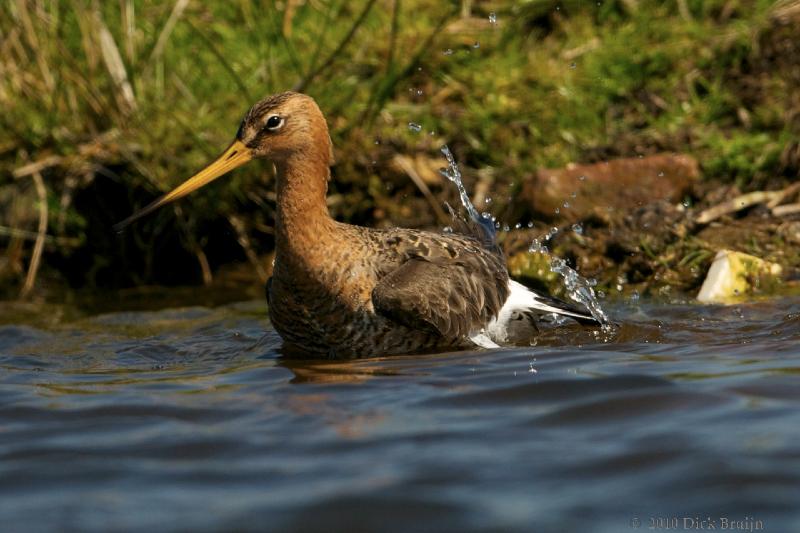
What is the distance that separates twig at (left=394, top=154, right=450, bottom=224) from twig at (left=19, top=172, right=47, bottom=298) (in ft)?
7.14

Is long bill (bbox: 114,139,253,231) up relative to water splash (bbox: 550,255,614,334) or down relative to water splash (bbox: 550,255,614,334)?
up

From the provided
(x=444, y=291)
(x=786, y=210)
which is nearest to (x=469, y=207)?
(x=444, y=291)

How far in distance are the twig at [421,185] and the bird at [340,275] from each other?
160 cm

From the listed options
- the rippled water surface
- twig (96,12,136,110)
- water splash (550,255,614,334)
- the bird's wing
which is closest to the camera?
the rippled water surface

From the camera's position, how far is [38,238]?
7668 mm

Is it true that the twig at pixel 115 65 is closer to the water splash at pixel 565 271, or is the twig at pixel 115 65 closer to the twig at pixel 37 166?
the twig at pixel 37 166

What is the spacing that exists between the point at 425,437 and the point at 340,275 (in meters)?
1.56

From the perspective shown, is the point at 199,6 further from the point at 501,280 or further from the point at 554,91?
the point at 501,280

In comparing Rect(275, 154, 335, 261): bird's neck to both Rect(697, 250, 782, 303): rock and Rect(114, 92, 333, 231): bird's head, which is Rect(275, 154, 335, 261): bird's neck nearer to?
Rect(114, 92, 333, 231): bird's head

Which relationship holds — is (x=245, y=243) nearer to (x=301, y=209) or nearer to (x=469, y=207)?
(x=469, y=207)

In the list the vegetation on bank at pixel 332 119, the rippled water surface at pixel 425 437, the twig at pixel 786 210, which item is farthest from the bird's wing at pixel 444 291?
the twig at pixel 786 210

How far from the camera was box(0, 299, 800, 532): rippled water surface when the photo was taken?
3.55m

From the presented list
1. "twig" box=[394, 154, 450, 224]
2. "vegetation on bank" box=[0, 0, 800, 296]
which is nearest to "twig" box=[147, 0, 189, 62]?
"vegetation on bank" box=[0, 0, 800, 296]

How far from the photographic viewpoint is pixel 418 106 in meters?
8.37
